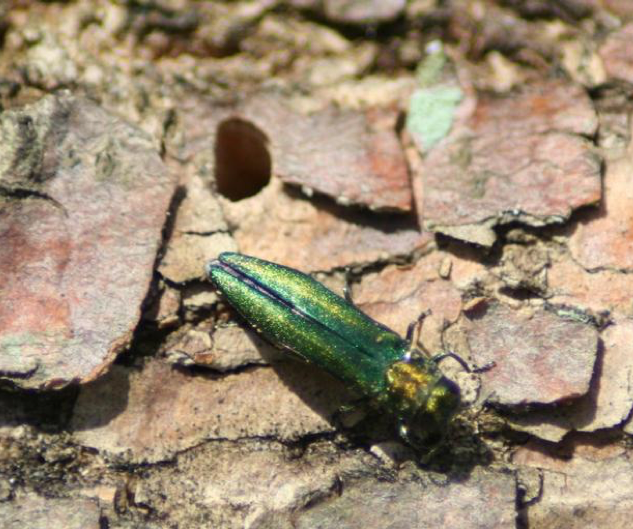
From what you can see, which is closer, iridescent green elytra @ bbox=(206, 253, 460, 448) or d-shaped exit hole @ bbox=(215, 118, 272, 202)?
iridescent green elytra @ bbox=(206, 253, 460, 448)

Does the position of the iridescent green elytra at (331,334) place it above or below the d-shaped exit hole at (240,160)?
below

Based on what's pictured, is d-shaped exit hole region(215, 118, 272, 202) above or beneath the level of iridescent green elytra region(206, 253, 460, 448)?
above

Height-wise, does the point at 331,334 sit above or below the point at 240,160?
below

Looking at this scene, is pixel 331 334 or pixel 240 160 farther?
pixel 240 160

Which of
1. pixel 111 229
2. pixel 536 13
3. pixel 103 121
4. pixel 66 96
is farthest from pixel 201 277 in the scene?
pixel 536 13

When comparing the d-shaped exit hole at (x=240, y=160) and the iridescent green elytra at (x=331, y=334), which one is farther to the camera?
the d-shaped exit hole at (x=240, y=160)
